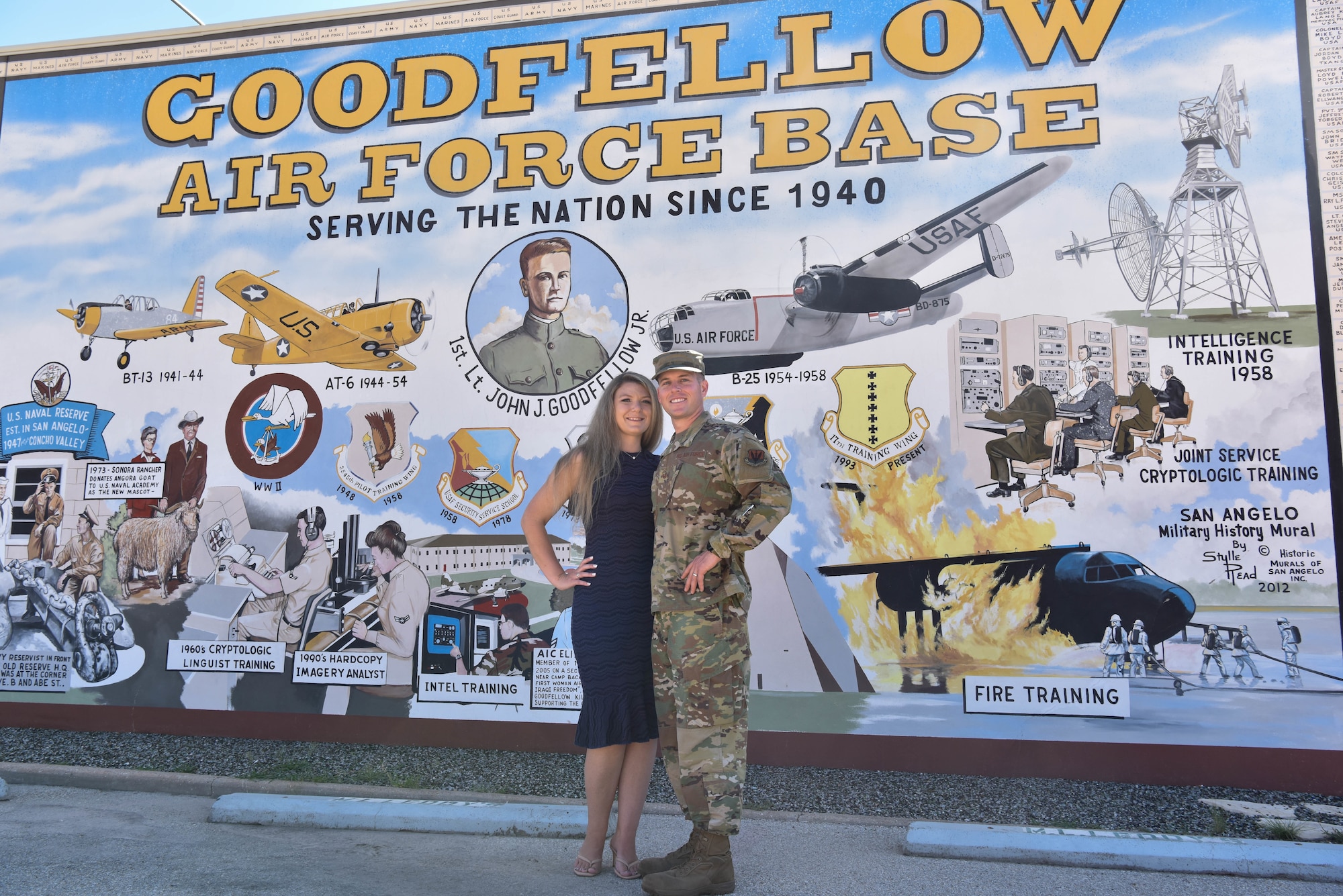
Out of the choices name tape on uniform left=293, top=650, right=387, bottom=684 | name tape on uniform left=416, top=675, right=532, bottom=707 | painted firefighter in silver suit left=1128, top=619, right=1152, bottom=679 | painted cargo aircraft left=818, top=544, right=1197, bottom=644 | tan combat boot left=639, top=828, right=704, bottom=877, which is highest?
painted cargo aircraft left=818, top=544, right=1197, bottom=644

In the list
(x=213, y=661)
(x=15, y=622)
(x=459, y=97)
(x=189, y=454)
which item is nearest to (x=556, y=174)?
(x=459, y=97)

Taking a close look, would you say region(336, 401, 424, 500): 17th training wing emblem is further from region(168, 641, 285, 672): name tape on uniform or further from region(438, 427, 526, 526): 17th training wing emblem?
region(168, 641, 285, 672): name tape on uniform

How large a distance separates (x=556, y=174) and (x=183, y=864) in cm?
431

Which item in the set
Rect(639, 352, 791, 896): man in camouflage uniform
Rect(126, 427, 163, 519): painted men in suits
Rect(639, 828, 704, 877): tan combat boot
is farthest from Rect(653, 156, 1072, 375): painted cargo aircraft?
Rect(126, 427, 163, 519): painted men in suits

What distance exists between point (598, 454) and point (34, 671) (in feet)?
16.5

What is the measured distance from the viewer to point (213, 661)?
5.83 m

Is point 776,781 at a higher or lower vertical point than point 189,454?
lower

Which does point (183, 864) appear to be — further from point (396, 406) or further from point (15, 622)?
point (15, 622)

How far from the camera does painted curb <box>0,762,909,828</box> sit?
429 centimetres

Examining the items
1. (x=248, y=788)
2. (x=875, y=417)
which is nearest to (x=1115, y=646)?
(x=875, y=417)

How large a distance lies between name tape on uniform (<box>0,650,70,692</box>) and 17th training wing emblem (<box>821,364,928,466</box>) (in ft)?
17.2

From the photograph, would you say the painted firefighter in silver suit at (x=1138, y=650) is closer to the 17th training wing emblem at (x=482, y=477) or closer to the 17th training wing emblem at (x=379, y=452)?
the 17th training wing emblem at (x=482, y=477)

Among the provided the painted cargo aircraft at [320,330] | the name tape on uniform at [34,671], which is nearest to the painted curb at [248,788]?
the name tape on uniform at [34,671]

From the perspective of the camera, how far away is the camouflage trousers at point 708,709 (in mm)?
3139
